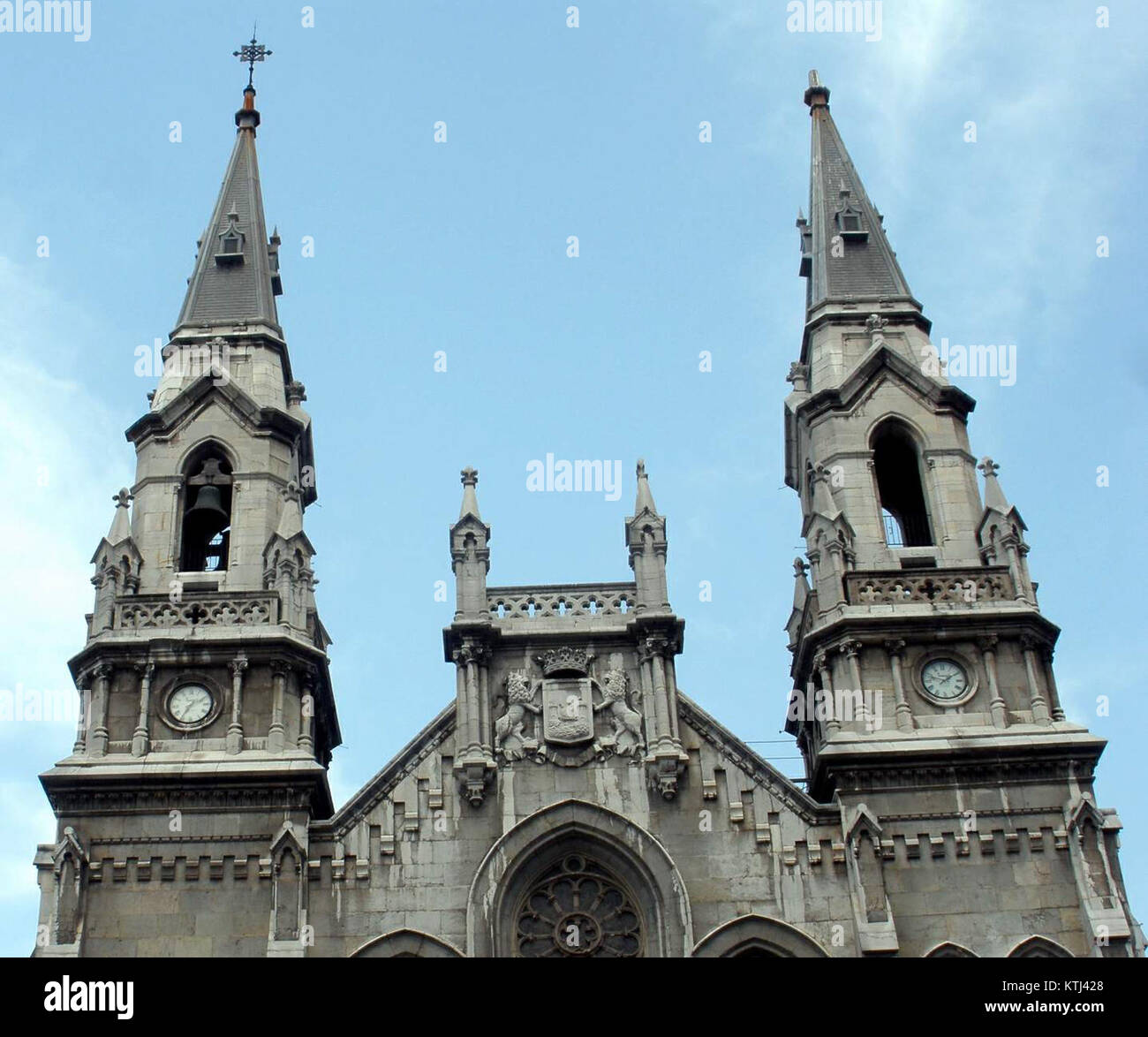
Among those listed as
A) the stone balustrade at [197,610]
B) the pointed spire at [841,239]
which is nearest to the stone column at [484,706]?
the stone balustrade at [197,610]

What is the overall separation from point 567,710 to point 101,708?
836 centimetres

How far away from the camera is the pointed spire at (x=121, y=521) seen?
116ft

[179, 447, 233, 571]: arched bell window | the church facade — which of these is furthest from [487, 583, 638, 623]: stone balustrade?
[179, 447, 233, 571]: arched bell window

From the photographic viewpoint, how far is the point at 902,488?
39781 millimetres

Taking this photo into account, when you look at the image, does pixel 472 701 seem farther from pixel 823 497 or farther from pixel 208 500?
pixel 823 497

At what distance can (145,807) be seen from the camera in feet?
104

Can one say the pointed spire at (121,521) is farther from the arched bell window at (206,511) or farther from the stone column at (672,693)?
the stone column at (672,693)

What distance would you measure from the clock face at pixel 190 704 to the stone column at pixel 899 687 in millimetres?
12407

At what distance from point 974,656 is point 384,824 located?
11.2m

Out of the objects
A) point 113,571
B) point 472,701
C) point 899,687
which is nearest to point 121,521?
point 113,571

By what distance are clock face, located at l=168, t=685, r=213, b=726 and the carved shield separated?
20.2 ft
